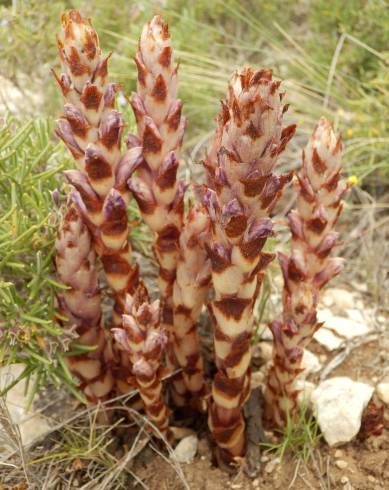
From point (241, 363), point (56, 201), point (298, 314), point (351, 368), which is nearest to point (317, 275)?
point (298, 314)

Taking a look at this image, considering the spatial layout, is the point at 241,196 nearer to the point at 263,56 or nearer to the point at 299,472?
the point at 299,472

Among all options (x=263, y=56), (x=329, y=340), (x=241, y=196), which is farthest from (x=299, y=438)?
(x=263, y=56)

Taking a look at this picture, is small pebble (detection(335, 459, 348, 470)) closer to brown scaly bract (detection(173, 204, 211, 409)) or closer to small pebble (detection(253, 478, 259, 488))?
small pebble (detection(253, 478, 259, 488))

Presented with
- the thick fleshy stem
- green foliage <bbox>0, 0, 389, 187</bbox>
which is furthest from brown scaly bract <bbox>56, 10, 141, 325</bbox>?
green foliage <bbox>0, 0, 389, 187</bbox>

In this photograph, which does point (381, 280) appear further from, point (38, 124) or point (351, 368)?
point (38, 124)

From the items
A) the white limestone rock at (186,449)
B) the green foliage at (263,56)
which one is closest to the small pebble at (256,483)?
the white limestone rock at (186,449)

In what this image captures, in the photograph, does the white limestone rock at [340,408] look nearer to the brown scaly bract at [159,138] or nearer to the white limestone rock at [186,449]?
the white limestone rock at [186,449]

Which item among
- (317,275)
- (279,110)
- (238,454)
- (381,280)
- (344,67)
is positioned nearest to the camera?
(279,110)
